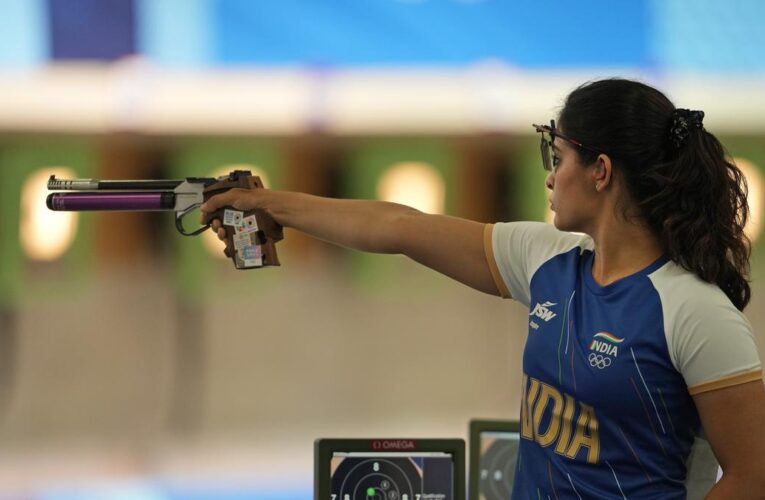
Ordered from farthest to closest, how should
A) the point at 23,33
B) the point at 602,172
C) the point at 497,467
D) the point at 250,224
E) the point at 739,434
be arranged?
the point at 23,33 → the point at 497,467 → the point at 250,224 → the point at 602,172 → the point at 739,434

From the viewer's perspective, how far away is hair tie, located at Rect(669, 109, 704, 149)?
1.32 m

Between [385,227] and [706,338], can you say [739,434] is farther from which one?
[385,227]

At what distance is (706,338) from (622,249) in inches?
7.4

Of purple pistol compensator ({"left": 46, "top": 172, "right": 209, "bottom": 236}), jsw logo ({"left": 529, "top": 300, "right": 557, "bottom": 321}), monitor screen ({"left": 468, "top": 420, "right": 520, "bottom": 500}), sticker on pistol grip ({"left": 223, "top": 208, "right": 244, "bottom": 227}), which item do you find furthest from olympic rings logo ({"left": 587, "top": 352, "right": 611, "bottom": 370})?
purple pistol compensator ({"left": 46, "top": 172, "right": 209, "bottom": 236})

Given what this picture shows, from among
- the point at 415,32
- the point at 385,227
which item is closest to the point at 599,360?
the point at 385,227

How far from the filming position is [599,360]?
4.27 ft

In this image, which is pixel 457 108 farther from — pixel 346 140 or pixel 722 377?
pixel 722 377

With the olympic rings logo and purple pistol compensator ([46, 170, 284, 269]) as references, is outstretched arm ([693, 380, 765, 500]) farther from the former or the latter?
purple pistol compensator ([46, 170, 284, 269])

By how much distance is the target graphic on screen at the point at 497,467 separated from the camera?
6.28 feet

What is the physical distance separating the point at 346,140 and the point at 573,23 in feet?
3.16

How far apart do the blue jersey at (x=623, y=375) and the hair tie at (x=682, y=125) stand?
16 cm

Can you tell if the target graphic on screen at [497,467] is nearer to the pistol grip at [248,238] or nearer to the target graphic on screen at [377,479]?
the target graphic on screen at [377,479]

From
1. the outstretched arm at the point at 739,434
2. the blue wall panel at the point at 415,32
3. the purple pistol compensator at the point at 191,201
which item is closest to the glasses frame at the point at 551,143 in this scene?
the outstretched arm at the point at 739,434

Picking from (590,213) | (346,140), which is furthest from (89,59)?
(590,213)
